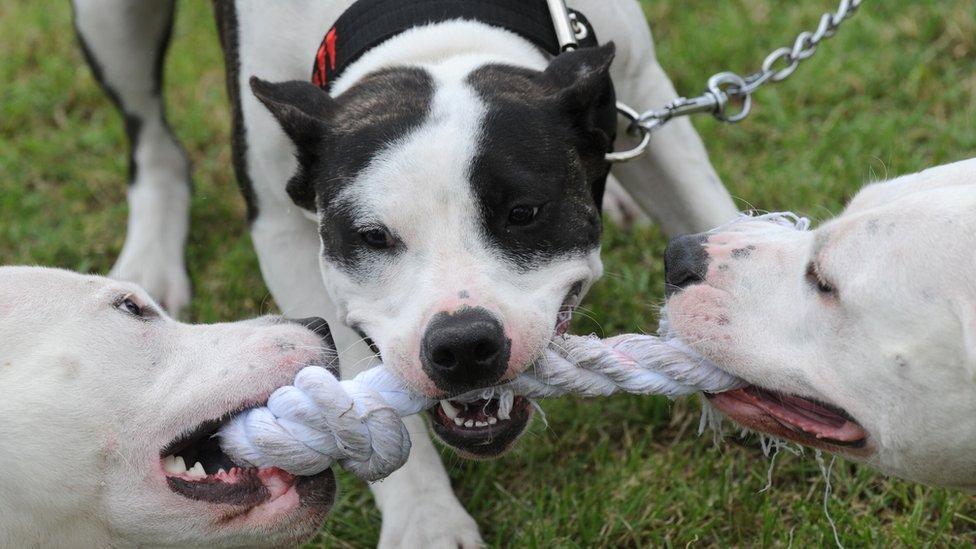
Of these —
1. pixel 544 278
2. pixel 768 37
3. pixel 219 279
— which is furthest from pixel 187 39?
pixel 544 278

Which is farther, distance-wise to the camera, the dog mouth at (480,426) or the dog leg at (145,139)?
the dog leg at (145,139)

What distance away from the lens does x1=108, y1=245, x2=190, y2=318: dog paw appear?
4871 millimetres

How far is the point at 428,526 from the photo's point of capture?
139 inches

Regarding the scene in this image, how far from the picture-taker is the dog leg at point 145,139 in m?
4.91

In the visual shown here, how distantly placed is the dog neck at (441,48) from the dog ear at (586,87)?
16 centimetres

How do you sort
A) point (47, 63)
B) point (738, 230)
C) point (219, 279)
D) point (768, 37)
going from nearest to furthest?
1. point (738, 230)
2. point (219, 279)
3. point (768, 37)
4. point (47, 63)

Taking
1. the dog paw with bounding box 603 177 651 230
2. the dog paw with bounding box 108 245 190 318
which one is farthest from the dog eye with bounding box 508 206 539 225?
the dog paw with bounding box 108 245 190 318

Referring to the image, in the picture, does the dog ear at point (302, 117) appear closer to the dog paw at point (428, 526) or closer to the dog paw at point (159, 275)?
the dog paw at point (428, 526)

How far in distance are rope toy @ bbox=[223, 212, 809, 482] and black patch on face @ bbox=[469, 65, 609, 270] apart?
0.28 meters

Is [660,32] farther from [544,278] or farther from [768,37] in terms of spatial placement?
[544,278]

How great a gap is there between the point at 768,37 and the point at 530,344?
3.46m

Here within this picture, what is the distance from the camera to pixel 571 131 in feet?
10.6

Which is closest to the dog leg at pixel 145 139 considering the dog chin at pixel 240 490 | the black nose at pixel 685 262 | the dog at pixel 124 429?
the dog at pixel 124 429

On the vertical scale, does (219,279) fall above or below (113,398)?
below
